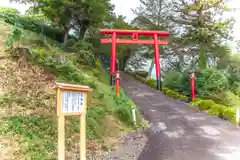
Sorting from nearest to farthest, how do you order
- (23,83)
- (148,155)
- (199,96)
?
(148,155) → (23,83) → (199,96)

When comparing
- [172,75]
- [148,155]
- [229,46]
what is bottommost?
[148,155]

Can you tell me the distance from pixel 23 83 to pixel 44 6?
34.7 ft

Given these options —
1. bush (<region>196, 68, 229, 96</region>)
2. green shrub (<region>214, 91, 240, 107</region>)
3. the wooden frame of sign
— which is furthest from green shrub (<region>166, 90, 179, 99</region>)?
the wooden frame of sign

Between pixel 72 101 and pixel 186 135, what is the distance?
214 inches

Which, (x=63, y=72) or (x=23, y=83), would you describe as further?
(x=63, y=72)

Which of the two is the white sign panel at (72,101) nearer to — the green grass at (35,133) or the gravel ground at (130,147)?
the green grass at (35,133)

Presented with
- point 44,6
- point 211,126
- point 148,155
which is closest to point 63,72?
point 148,155

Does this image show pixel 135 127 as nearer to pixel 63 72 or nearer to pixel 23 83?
pixel 63 72

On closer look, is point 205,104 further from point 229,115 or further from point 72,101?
→ point 72,101

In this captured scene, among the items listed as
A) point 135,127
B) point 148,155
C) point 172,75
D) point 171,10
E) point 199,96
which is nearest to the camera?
point 148,155

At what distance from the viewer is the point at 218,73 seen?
53.9 feet

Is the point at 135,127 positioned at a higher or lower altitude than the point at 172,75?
lower

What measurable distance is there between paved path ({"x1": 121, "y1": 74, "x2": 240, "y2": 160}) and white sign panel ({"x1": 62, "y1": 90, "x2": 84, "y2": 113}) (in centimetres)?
272

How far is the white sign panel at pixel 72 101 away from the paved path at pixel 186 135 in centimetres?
272
